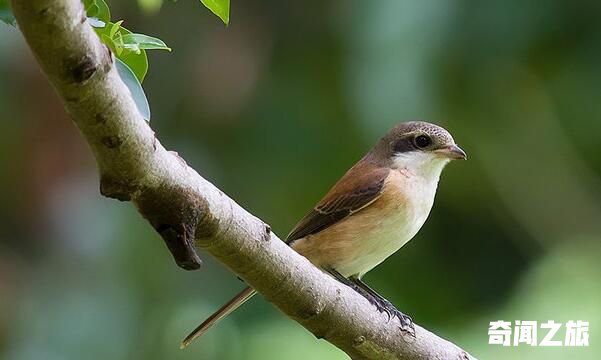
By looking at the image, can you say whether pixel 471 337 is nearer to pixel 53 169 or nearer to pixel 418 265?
pixel 418 265

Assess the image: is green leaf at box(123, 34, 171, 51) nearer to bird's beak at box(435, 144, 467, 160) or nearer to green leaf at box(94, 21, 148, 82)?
green leaf at box(94, 21, 148, 82)

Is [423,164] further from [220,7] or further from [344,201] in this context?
[220,7]

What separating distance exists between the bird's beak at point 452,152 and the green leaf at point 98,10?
2.31 meters

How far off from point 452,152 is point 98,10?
2.35 metres

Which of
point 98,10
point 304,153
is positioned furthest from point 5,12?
point 304,153

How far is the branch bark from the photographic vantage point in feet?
5.57

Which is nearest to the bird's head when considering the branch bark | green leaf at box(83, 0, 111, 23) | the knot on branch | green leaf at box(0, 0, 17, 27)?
the branch bark

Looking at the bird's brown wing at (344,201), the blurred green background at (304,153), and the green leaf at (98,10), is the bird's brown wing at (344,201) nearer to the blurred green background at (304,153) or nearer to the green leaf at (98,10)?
the blurred green background at (304,153)

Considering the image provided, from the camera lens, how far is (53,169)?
643 cm

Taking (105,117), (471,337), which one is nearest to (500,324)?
(471,337)

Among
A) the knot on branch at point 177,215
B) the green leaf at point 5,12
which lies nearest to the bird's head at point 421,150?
the knot on branch at point 177,215

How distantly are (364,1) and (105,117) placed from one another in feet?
13.7

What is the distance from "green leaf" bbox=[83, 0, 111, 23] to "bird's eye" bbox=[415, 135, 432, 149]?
2371mm

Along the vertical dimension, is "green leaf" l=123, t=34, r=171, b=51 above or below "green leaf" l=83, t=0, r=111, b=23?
below
